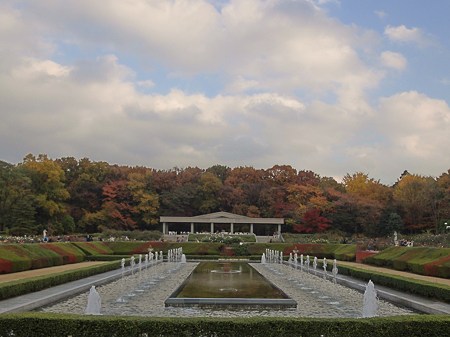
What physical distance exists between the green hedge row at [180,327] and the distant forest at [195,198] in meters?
37.0

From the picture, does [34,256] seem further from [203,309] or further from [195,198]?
[195,198]

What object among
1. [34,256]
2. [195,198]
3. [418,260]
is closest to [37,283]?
[34,256]

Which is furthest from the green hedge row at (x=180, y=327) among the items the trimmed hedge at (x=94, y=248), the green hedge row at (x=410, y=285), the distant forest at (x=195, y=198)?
the distant forest at (x=195, y=198)

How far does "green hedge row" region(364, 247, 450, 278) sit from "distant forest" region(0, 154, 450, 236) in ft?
66.9

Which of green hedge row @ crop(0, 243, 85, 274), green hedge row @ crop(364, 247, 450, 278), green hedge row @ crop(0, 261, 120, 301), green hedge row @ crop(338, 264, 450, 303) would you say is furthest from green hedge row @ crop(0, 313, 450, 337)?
green hedge row @ crop(364, 247, 450, 278)

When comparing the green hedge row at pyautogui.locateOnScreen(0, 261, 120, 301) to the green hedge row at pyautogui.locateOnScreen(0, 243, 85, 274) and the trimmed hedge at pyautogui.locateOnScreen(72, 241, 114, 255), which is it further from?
the trimmed hedge at pyautogui.locateOnScreen(72, 241, 114, 255)

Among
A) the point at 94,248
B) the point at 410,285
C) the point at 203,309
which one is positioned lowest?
the point at 203,309

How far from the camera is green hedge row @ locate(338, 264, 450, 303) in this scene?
11.6 metres

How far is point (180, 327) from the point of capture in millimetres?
6711

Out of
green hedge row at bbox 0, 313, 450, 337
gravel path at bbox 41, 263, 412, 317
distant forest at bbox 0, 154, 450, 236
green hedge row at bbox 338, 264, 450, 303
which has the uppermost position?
distant forest at bbox 0, 154, 450, 236

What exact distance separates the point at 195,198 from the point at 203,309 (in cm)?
4333

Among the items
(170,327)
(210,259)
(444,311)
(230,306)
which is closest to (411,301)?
(444,311)

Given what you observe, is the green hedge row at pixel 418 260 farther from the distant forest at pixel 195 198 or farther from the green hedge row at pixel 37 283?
the distant forest at pixel 195 198

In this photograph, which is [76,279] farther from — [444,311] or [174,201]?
[174,201]
